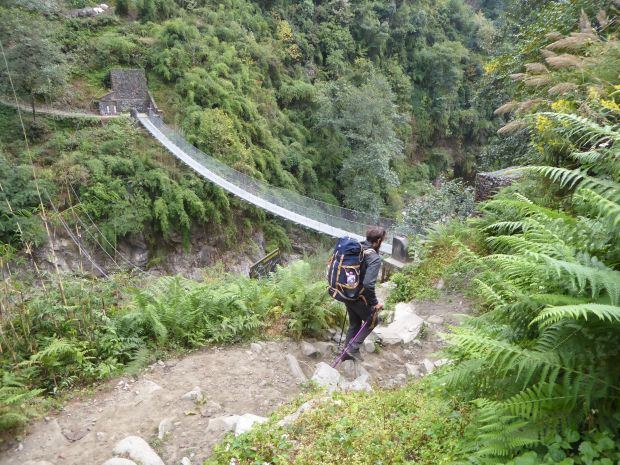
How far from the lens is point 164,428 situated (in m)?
2.45

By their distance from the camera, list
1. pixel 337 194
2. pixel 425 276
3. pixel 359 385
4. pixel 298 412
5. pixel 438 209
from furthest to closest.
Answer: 1. pixel 337 194
2. pixel 438 209
3. pixel 425 276
4. pixel 359 385
5. pixel 298 412

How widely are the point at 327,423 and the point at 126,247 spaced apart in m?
10.7

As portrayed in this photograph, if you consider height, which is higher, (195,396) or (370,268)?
(370,268)

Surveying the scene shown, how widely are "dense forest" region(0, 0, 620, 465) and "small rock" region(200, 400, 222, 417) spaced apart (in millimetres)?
572

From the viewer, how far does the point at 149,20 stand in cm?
1684

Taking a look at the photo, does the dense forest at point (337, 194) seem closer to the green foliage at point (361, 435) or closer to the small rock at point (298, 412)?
the green foliage at point (361, 435)

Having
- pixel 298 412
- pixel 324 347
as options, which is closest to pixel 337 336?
pixel 324 347

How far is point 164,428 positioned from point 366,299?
62.9 inches

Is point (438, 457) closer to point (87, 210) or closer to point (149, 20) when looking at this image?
point (87, 210)

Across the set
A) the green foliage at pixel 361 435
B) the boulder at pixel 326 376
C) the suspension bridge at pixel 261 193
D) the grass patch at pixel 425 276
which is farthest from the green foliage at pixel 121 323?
the suspension bridge at pixel 261 193

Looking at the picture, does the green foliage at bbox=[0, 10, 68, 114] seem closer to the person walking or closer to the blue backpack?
the blue backpack

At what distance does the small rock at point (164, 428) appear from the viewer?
2.40 metres

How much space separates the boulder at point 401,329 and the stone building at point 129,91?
509 inches

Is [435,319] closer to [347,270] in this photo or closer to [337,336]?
[337,336]
